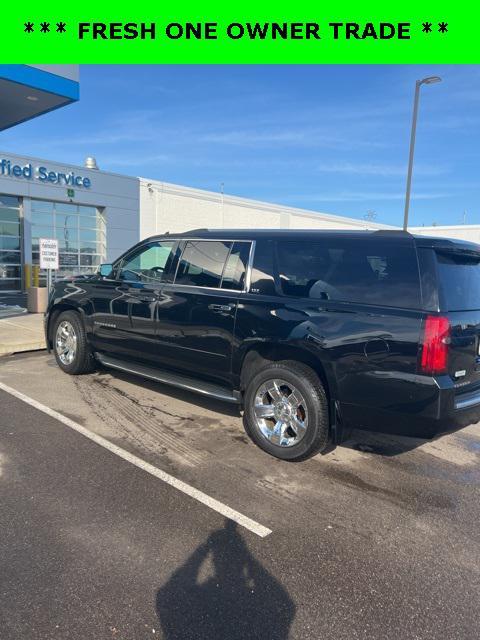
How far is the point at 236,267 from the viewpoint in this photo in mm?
4789

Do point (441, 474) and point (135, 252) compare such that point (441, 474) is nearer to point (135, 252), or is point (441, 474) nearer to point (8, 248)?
point (135, 252)

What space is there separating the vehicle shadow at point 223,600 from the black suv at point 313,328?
1.45 meters

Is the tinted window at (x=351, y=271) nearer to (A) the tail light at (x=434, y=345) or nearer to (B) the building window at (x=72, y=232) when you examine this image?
(A) the tail light at (x=434, y=345)

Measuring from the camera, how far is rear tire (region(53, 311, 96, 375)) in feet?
21.2

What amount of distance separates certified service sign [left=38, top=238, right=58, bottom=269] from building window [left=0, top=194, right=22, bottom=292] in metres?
10.4

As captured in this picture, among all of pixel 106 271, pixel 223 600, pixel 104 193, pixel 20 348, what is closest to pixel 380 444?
pixel 223 600

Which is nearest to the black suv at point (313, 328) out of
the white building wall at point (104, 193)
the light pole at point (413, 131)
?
the light pole at point (413, 131)

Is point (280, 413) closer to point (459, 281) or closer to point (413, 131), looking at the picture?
point (459, 281)

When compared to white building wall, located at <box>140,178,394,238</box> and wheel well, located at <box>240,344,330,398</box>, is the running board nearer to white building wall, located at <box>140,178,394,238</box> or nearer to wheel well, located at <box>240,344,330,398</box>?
wheel well, located at <box>240,344,330,398</box>

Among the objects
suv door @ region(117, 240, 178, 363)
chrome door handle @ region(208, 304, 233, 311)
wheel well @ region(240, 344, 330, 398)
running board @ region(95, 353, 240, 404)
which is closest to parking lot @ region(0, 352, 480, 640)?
running board @ region(95, 353, 240, 404)

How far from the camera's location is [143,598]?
8.16 feet

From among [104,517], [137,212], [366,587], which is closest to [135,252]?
[104,517]

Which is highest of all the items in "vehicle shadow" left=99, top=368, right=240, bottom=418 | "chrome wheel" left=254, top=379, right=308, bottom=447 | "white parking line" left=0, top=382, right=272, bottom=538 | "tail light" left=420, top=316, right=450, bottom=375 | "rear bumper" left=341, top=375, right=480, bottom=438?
"tail light" left=420, top=316, right=450, bottom=375

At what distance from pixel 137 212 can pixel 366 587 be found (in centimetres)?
2318
